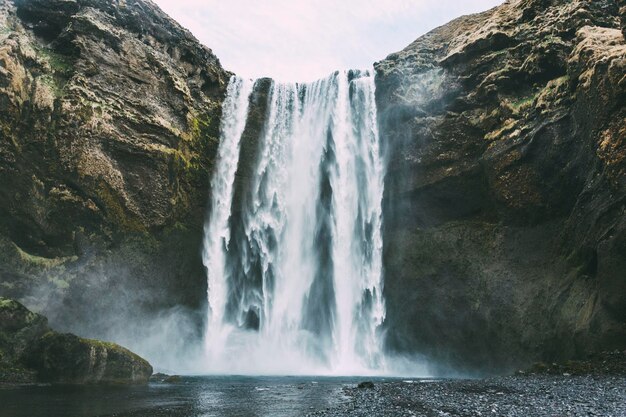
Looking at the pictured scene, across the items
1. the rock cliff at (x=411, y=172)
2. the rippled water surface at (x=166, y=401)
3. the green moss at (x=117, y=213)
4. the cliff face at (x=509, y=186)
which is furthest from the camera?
the green moss at (x=117, y=213)

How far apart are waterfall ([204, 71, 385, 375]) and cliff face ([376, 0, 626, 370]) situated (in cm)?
156

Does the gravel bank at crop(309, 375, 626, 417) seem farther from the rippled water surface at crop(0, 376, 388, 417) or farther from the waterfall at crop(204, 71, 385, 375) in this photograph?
the waterfall at crop(204, 71, 385, 375)

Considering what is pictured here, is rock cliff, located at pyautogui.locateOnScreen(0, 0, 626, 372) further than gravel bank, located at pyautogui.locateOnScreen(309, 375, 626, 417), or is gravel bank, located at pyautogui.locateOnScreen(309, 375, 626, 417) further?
rock cliff, located at pyautogui.locateOnScreen(0, 0, 626, 372)

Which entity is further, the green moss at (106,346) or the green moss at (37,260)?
the green moss at (37,260)

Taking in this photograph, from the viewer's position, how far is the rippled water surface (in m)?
10.1

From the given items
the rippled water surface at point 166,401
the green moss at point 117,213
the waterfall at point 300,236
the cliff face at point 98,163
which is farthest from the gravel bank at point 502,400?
the green moss at point 117,213

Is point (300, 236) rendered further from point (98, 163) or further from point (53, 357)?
point (53, 357)

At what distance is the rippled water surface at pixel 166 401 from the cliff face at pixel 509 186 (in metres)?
12.5

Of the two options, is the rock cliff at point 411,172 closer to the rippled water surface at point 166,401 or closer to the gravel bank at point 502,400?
the gravel bank at point 502,400

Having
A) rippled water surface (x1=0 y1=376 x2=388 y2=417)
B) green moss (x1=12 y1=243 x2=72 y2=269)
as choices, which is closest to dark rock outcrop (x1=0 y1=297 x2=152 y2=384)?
rippled water surface (x1=0 y1=376 x2=388 y2=417)

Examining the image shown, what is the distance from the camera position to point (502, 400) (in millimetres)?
11297

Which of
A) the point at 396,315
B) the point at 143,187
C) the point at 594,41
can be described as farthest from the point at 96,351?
the point at 594,41

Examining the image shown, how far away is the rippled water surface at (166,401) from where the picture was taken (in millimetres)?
10109

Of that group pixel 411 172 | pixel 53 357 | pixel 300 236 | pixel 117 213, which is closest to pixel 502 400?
pixel 53 357
